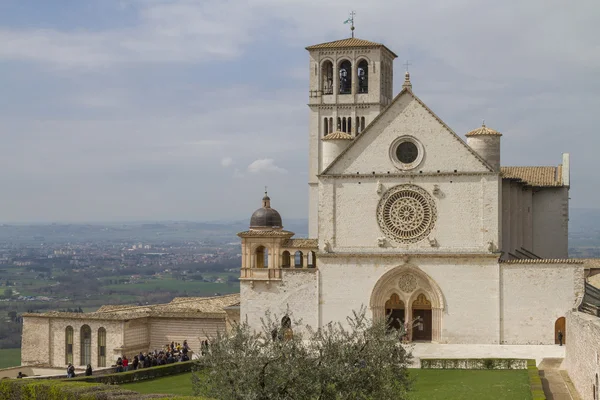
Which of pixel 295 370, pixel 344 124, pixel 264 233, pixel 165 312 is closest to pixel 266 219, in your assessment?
pixel 264 233

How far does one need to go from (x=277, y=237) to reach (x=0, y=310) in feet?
402

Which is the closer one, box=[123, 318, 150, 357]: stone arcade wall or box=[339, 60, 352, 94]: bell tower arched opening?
box=[123, 318, 150, 357]: stone arcade wall

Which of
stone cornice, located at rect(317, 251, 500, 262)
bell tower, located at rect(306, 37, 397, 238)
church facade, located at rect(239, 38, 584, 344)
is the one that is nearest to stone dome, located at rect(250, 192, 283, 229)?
church facade, located at rect(239, 38, 584, 344)

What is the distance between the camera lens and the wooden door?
167 feet

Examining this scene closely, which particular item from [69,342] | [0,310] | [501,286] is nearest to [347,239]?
[501,286]

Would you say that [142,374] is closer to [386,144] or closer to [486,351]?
[486,351]

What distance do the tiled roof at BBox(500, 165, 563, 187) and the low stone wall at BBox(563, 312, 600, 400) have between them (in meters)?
19.9

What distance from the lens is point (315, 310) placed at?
5106 cm

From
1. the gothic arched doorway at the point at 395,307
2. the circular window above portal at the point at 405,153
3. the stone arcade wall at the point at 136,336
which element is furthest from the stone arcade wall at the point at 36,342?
the circular window above portal at the point at 405,153

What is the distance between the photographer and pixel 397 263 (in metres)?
50.3

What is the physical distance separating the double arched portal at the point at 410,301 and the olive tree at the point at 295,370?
2113 centimetres

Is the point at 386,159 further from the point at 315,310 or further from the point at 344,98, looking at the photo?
the point at 344,98

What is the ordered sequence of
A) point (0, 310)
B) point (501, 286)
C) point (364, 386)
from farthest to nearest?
point (0, 310), point (501, 286), point (364, 386)

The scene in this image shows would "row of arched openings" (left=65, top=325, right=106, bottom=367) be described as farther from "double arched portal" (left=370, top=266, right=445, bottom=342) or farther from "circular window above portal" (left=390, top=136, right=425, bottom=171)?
"circular window above portal" (left=390, top=136, right=425, bottom=171)
